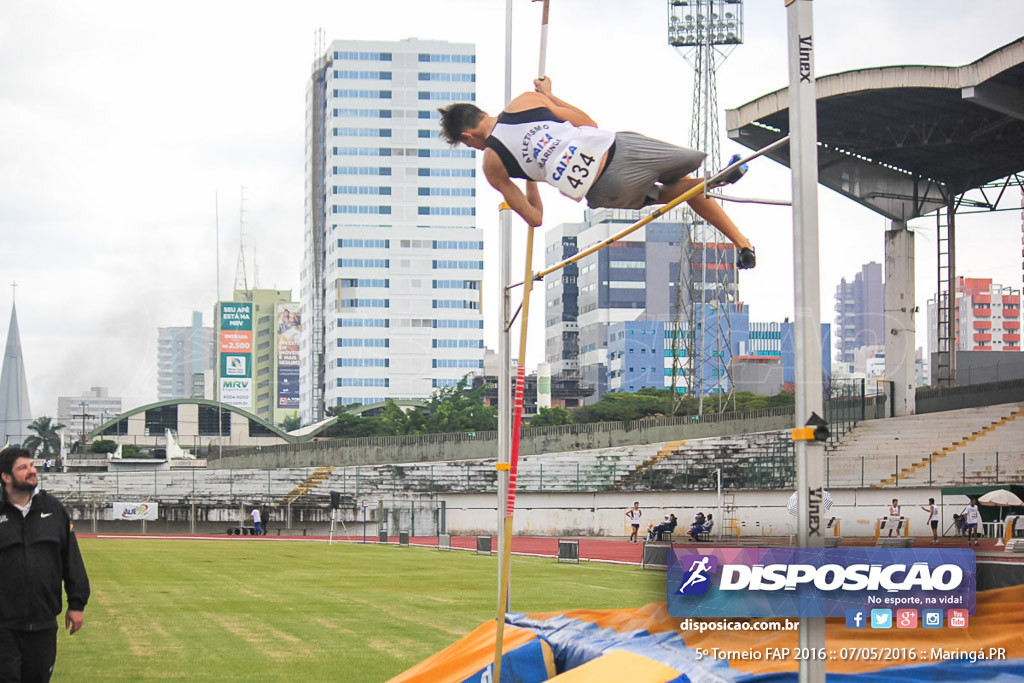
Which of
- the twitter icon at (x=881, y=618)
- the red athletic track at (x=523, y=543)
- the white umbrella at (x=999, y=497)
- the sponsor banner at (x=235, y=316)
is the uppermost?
the sponsor banner at (x=235, y=316)

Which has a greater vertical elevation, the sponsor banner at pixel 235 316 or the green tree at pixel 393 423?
the sponsor banner at pixel 235 316

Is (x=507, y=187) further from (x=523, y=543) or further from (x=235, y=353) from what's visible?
(x=235, y=353)

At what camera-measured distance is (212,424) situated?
77.9 metres

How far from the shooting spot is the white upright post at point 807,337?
11.6 feet

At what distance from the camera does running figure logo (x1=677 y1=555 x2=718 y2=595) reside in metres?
3.87

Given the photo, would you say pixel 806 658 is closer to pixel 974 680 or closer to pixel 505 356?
pixel 974 680

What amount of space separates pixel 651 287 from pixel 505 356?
6.51 meters

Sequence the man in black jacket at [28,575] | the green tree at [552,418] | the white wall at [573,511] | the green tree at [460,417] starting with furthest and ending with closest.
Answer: the green tree at [460,417], the green tree at [552,418], the white wall at [573,511], the man in black jacket at [28,575]

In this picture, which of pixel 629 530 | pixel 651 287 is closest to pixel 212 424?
pixel 629 530

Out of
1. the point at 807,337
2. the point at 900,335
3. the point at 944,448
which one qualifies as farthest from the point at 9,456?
the point at 900,335

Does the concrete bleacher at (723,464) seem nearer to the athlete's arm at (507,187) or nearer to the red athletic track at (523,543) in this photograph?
the red athletic track at (523,543)

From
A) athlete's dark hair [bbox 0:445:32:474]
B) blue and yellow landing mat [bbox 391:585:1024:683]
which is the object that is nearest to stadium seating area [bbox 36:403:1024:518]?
blue and yellow landing mat [bbox 391:585:1024:683]

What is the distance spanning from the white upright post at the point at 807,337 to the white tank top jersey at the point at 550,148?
104cm

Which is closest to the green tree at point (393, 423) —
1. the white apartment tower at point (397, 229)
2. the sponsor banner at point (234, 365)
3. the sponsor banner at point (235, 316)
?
the white apartment tower at point (397, 229)
